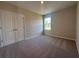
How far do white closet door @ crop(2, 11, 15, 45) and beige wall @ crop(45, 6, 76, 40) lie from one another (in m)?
3.78

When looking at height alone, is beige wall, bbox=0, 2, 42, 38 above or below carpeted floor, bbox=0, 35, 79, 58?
above

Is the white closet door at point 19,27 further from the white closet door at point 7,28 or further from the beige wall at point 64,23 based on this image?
the beige wall at point 64,23

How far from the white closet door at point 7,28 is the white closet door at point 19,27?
1.14ft

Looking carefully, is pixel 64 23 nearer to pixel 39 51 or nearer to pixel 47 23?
pixel 47 23

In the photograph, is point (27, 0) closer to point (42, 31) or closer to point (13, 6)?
point (13, 6)

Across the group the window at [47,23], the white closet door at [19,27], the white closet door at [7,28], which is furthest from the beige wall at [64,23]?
the white closet door at [7,28]

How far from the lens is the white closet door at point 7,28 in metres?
3.65

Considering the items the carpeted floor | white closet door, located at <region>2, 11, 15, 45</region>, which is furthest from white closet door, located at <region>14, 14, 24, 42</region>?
the carpeted floor

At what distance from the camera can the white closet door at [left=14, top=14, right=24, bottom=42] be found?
4.35 metres

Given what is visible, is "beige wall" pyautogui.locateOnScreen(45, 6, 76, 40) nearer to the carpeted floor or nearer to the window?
the window

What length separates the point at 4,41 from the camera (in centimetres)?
367

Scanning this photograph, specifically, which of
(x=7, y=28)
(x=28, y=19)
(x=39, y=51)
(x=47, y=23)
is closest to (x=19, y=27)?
(x=7, y=28)

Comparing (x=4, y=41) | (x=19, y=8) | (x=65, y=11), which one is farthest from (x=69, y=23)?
(x=4, y=41)

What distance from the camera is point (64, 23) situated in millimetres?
5281
